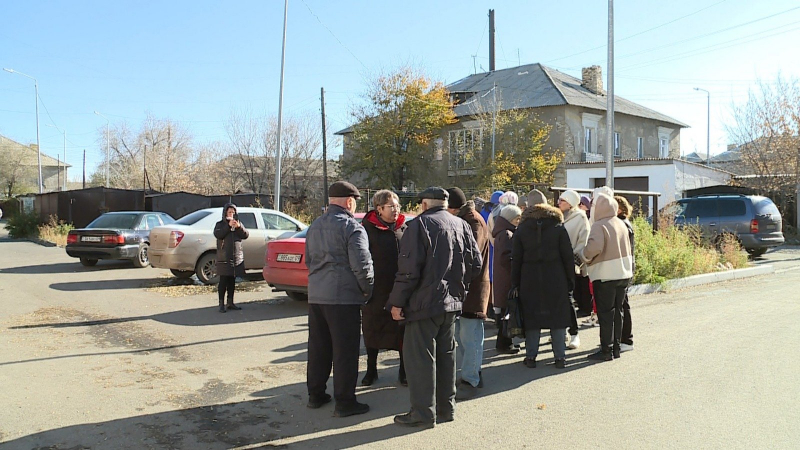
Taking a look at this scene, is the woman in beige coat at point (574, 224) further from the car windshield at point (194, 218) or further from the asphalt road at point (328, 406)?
the car windshield at point (194, 218)

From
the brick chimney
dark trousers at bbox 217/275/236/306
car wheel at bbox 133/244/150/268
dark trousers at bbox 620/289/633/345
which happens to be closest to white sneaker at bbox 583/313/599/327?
dark trousers at bbox 620/289/633/345

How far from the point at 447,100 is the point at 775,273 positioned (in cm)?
2400

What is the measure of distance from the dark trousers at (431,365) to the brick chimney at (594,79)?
36716 mm

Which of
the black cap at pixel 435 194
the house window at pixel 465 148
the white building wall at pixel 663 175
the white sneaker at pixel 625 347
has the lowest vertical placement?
the white sneaker at pixel 625 347

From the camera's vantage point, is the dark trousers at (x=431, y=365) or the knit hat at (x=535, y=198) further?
the knit hat at (x=535, y=198)

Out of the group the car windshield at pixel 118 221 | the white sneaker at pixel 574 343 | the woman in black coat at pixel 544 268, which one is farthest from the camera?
the car windshield at pixel 118 221

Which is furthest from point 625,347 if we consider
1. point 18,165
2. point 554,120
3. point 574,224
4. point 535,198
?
point 18,165

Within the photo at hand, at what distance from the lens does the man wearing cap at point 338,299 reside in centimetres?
516

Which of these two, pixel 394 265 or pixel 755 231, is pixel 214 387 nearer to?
pixel 394 265

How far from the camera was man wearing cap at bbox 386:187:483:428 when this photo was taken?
4.85m

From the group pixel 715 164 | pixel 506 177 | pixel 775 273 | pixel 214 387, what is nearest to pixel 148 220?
pixel 214 387

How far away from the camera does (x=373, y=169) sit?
36656mm

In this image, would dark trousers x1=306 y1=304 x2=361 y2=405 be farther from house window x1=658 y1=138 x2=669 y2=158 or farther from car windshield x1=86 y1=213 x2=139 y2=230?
house window x1=658 y1=138 x2=669 y2=158

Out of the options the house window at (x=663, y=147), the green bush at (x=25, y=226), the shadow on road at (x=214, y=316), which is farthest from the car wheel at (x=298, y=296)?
the house window at (x=663, y=147)
